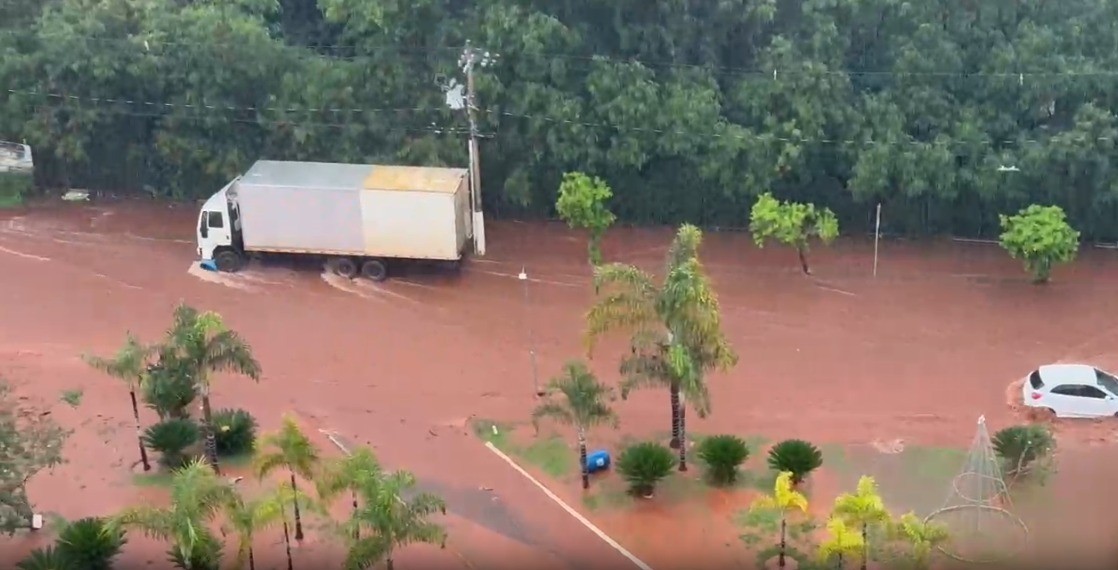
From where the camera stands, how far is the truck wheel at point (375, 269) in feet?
90.5

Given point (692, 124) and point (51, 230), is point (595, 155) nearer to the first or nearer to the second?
point (692, 124)

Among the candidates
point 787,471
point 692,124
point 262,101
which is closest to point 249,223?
point 262,101

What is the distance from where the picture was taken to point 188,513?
17.1 m

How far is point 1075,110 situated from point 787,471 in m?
12.6

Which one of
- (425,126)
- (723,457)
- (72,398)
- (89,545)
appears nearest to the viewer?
(89,545)

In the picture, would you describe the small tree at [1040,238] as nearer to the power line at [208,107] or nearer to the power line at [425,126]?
the power line at [425,126]

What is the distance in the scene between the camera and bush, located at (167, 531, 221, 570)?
697 inches

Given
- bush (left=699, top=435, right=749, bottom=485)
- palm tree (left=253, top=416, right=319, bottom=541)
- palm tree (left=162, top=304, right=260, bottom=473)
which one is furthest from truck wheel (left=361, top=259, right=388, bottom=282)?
palm tree (left=253, top=416, right=319, bottom=541)

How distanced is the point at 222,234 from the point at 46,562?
11.1 m

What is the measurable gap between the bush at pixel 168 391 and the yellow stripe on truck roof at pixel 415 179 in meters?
6.57

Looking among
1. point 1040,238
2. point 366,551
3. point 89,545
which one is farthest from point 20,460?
point 1040,238

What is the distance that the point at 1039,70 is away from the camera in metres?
28.1

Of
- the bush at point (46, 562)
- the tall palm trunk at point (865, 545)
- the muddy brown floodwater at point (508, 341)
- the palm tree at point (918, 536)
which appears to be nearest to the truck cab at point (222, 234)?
the muddy brown floodwater at point (508, 341)

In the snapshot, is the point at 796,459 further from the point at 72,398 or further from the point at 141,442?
the point at 72,398
